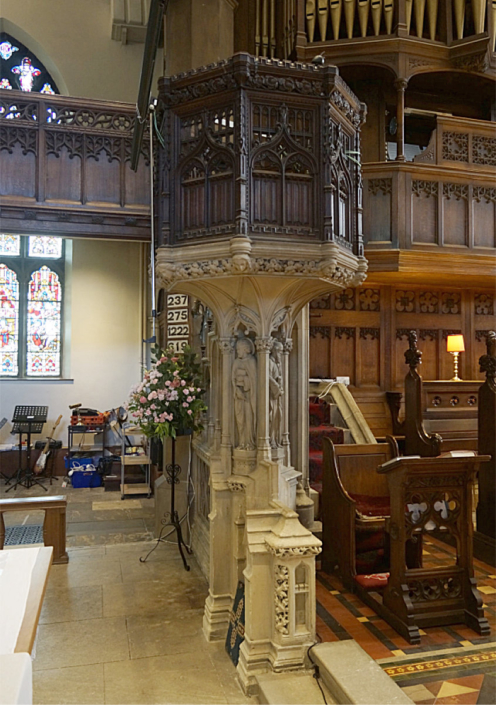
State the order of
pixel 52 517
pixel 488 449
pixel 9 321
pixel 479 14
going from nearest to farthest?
pixel 488 449
pixel 52 517
pixel 479 14
pixel 9 321

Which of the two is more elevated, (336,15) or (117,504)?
(336,15)

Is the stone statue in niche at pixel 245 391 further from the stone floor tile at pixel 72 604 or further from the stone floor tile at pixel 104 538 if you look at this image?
the stone floor tile at pixel 104 538

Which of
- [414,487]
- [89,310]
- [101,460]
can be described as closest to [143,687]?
[414,487]

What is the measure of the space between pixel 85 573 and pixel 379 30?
7185mm

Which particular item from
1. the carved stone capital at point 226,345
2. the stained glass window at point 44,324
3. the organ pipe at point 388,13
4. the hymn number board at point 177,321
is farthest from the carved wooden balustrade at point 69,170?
the stained glass window at point 44,324

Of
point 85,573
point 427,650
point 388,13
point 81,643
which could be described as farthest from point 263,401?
point 388,13

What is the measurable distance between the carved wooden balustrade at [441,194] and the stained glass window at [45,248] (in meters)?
6.44

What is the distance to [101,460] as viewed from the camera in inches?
375

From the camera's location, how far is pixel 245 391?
380cm

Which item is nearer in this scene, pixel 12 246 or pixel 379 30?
pixel 379 30

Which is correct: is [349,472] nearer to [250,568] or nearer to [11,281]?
[250,568]

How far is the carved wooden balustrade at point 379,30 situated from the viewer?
23.5ft

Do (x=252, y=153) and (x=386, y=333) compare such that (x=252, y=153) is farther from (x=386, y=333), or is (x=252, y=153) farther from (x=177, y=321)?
(x=386, y=333)

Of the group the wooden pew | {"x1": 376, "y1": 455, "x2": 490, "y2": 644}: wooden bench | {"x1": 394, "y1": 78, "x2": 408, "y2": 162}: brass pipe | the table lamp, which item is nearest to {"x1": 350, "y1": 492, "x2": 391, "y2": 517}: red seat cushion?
{"x1": 376, "y1": 455, "x2": 490, "y2": 644}: wooden bench
